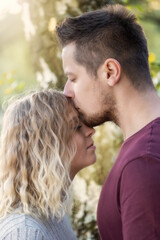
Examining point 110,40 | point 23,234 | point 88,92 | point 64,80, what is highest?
point 110,40

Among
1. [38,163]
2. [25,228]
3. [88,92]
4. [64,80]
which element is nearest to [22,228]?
[25,228]

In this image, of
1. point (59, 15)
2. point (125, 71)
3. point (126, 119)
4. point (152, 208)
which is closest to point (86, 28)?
point (125, 71)

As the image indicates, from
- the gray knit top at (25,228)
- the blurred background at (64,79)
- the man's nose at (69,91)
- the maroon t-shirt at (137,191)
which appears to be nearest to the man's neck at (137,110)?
the maroon t-shirt at (137,191)

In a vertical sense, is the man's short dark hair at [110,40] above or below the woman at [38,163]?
above

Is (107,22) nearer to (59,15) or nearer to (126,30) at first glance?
(126,30)

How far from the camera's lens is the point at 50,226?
210cm

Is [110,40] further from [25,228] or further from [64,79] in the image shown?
[64,79]

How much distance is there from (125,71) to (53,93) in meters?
0.40

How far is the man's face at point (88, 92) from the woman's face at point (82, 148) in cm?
10

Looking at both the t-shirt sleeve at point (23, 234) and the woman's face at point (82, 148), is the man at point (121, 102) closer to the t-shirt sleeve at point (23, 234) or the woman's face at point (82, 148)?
the woman's face at point (82, 148)

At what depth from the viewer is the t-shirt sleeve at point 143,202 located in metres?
1.63

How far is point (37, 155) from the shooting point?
6.98 ft

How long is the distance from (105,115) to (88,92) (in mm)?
133

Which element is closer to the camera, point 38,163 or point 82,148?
point 38,163
